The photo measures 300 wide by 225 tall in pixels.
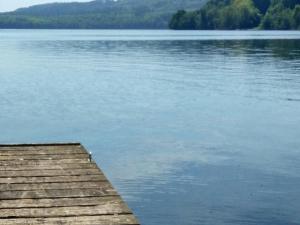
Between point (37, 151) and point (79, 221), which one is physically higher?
point (79, 221)

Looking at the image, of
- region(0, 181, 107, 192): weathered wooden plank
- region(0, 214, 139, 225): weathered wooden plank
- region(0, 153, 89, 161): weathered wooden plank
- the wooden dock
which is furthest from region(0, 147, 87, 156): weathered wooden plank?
region(0, 214, 139, 225): weathered wooden plank

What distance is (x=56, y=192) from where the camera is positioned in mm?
11586

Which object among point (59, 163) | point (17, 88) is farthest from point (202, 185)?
point (17, 88)

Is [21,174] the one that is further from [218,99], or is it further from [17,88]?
[17,88]

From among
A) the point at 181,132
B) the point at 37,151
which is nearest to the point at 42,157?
the point at 37,151

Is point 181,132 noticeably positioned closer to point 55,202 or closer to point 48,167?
point 48,167

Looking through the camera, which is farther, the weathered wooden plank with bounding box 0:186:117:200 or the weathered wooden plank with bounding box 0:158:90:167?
the weathered wooden plank with bounding box 0:158:90:167

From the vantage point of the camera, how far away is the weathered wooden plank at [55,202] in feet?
35.1

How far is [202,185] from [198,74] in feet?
138

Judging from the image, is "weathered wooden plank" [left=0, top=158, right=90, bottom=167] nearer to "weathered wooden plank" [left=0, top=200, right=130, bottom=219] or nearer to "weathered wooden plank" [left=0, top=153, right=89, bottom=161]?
"weathered wooden plank" [left=0, top=153, right=89, bottom=161]

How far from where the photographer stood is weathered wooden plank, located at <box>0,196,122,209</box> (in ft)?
35.1

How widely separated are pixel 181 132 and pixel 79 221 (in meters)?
20.1

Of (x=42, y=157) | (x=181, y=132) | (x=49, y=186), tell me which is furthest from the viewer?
(x=181, y=132)

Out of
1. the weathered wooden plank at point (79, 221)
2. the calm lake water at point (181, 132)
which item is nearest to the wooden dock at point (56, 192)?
the weathered wooden plank at point (79, 221)
